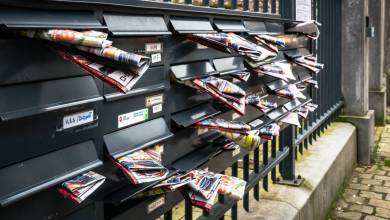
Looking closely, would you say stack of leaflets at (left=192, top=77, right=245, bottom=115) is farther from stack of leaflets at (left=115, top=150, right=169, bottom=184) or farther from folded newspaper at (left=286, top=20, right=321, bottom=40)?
folded newspaper at (left=286, top=20, right=321, bottom=40)

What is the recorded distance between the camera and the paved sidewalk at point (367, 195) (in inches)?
165

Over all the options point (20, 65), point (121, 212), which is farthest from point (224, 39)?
point (20, 65)

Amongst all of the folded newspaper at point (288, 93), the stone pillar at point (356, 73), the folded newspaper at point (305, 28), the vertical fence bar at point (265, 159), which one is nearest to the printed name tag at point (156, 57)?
the folded newspaper at point (288, 93)

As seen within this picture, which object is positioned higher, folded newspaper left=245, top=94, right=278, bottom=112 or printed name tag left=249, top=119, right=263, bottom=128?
folded newspaper left=245, top=94, right=278, bottom=112

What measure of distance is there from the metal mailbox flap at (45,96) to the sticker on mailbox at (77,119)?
0.17 feet

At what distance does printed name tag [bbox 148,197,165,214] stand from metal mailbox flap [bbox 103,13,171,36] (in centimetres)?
67

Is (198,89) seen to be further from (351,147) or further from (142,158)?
(351,147)

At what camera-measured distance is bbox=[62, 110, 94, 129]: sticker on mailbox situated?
4.31 feet

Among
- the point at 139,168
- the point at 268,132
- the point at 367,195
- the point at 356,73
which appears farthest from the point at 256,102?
the point at 356,73

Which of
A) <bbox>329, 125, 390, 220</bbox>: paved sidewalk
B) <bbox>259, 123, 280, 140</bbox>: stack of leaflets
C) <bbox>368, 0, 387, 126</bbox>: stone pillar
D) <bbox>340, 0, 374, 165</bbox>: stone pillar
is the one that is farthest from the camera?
<bbox>368, 0, 387, 126</bbox>: stone pillar

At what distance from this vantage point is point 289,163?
353 cm

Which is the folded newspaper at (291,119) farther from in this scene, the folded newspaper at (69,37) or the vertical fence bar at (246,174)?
the folded newspaper at (69,37)

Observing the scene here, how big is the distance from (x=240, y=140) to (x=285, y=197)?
4.44 ft

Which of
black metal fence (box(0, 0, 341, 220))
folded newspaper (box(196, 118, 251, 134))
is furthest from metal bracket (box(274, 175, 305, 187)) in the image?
folded newspaper (box(196, 118, 251, 134))
